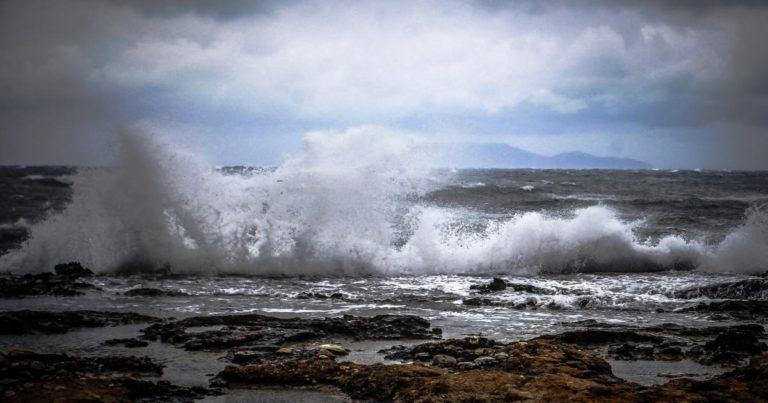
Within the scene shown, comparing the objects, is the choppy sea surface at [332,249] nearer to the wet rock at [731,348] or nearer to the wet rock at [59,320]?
the wet rock at [59,320]

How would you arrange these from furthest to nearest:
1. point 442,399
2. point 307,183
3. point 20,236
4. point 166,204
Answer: point 20,236 < point 307,183 < point 166,204 < point 442,399

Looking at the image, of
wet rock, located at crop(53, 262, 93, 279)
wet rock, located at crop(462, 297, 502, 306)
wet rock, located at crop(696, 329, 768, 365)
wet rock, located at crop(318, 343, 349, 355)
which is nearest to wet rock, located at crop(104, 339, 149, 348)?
wet rock, located at crop(318, 343, 349, 355)

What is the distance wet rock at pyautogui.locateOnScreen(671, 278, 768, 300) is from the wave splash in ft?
11.0

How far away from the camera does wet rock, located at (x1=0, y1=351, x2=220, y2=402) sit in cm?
478

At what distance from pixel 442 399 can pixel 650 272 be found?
463 inches

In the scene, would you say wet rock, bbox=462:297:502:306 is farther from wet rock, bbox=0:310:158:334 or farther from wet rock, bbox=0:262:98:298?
wet rock, bbox=0:262:98:298

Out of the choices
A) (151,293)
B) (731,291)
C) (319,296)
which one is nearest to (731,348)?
(731,291)

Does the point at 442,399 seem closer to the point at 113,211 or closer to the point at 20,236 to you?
the point at 113,211

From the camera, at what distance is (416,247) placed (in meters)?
15.7

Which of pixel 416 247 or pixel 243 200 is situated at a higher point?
pixel 243 200

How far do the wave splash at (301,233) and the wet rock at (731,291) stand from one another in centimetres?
337

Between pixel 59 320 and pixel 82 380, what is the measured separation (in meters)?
3.59

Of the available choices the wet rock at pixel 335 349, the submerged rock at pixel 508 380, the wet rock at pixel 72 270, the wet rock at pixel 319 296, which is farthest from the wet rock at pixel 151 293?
the submerged rock at pixel 508 380

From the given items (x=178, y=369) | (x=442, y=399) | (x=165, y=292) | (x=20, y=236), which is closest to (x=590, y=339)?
(x=442, y=399)
